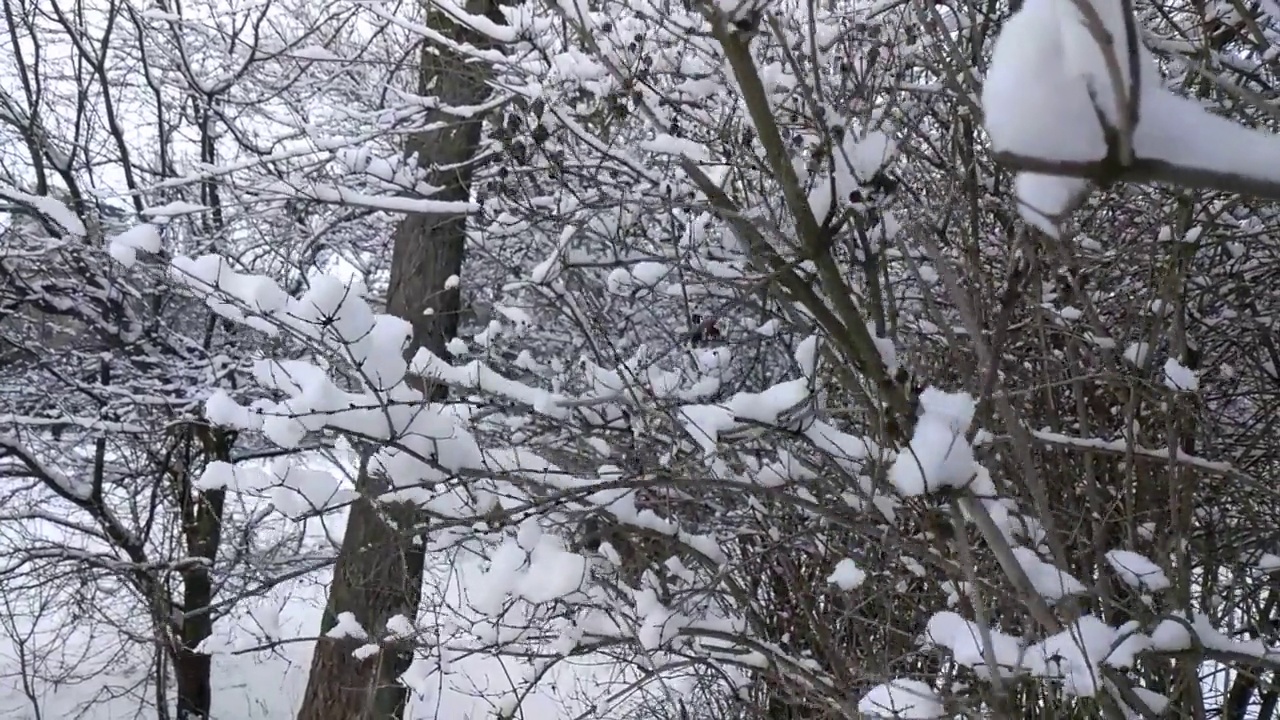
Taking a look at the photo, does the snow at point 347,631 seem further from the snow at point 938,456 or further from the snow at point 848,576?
the snow at point 938,456

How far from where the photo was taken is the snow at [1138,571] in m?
1.91

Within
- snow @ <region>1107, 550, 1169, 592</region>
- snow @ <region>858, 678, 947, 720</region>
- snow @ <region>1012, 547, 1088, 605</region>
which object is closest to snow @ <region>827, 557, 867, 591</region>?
snow @ <region>858, 678, 947, 720</region>

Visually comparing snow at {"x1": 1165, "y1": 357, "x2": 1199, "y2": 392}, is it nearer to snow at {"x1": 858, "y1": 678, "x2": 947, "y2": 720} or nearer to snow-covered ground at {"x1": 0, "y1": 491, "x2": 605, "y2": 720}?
snow at {"x1": 858, "y1": 678, "x2": 947, "y2": 720}

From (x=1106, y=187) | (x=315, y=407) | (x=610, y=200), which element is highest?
(x=610, y=200)

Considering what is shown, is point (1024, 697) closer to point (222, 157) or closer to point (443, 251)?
point (443, 251)

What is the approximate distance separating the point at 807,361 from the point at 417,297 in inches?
114

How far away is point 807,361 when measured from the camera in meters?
2.45

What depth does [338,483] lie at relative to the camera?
96.8 inches

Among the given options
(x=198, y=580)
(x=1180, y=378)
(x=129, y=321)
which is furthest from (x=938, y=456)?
(x=198, y=580)

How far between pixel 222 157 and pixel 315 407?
195 inches

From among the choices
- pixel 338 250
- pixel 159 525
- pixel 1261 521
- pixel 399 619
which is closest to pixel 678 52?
pixel 399 619

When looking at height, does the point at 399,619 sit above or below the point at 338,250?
below

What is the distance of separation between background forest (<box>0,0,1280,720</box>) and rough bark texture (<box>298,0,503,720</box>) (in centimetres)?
3

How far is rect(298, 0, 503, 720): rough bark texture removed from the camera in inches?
157
